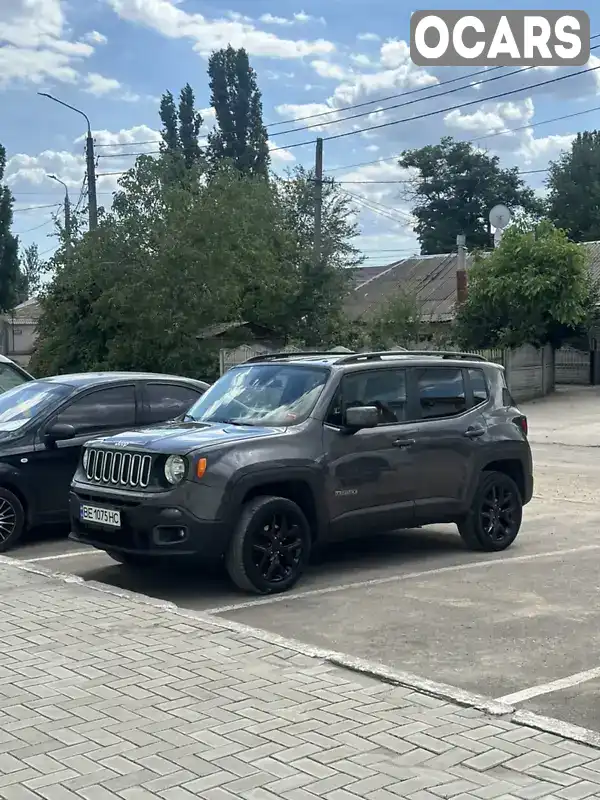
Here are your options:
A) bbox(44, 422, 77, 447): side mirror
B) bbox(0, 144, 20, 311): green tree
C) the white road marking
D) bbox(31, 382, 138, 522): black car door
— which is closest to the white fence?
bbox(31, 382, 138, 522): black car door

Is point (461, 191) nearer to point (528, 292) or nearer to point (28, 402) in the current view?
point (528, 292)

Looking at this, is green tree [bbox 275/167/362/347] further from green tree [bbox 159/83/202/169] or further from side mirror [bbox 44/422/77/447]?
green tree [bbox 159/83/202/169]

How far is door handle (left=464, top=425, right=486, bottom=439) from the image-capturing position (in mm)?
9016

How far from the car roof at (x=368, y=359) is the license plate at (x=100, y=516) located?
2.01 meters

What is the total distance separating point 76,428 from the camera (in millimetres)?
9883

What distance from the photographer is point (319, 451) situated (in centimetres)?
793

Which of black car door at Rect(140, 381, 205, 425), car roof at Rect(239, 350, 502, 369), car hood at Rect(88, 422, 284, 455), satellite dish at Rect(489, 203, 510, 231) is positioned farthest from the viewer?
satellite dish at Rect(489, 203, 510, 231)

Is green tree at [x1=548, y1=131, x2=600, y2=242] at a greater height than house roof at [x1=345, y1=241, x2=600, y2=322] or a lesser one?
greater

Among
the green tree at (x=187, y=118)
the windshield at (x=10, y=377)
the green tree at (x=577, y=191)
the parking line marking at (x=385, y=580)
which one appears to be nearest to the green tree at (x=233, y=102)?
the green tree at (x=187, y=118)

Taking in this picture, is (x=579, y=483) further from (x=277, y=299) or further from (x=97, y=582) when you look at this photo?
(x=277, y=299)

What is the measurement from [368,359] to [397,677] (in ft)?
12.4

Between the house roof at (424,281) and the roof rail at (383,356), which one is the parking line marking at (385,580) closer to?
the roof rail at (383,356)

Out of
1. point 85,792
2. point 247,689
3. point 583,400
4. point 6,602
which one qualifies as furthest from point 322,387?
point 583,400

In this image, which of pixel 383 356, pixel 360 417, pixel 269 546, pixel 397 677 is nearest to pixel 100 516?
pixel 269 546
